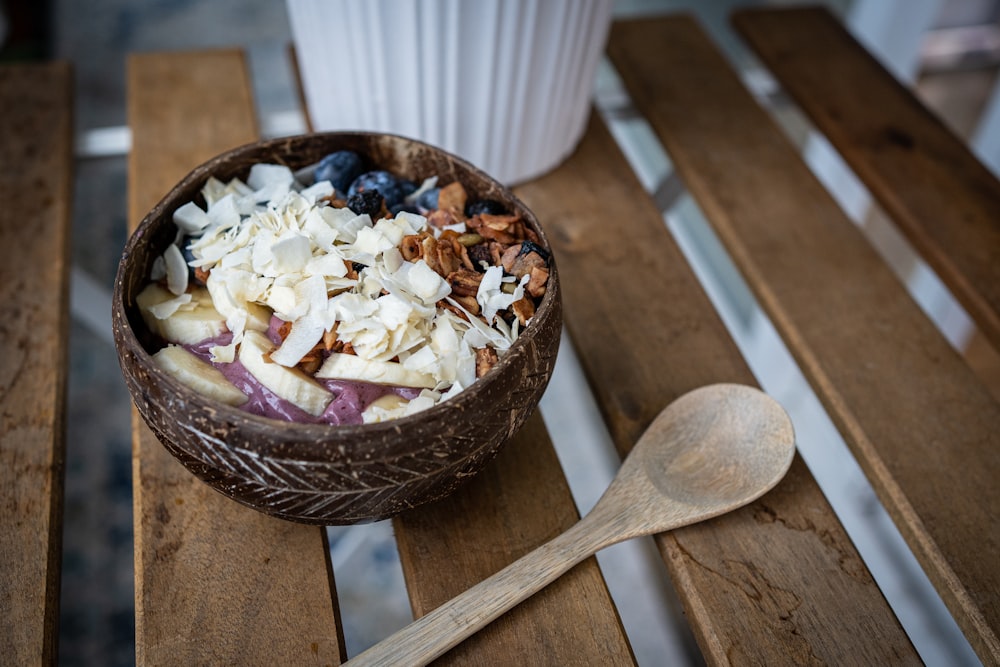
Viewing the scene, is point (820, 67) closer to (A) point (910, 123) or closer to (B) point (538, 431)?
(A) point (910, 123)

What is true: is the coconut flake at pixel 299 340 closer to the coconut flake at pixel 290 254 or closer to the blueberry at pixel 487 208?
the coconut flake at pixel 290 254

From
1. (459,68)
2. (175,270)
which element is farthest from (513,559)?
(459,68)

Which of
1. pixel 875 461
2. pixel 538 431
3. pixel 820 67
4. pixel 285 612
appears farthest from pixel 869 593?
pixel 820 67

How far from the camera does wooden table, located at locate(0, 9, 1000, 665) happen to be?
1.62 ft

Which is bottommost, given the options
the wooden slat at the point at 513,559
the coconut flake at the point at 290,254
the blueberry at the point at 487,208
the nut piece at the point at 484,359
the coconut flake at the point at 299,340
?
the wooden slat at the point at 513,559

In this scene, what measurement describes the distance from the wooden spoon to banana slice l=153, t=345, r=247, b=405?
6.0 inches

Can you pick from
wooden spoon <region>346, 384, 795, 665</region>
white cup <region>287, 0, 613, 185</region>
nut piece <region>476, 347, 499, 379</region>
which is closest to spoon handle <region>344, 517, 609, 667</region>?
wooden spoon <region>346, 384, 795, 665</region>

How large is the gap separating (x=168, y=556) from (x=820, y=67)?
791 mm

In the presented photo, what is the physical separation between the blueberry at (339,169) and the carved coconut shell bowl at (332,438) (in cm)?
11

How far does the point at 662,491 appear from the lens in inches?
21.1

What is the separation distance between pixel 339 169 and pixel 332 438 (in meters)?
0.23

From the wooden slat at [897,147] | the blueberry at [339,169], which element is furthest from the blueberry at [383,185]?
the wooden slat at [897,147]

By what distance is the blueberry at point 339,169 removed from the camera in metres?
0.57

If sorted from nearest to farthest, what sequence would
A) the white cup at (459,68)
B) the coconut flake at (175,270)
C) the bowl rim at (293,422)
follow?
the bowl rim at (293,422) → the coconut flake at (175,270) → the white cup at (459,68)
